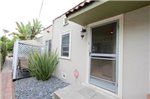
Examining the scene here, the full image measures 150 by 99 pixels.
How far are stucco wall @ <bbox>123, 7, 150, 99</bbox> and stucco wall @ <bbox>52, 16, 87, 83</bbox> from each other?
6.63 ft

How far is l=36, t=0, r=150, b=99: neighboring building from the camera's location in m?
3.16

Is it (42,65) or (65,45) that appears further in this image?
(65,45)

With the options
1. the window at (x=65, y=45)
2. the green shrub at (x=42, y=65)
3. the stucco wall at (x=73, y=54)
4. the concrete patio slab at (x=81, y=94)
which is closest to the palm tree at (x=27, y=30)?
the stucco wall at (x=73, y=54)

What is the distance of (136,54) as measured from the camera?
10.9ft

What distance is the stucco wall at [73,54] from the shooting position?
18.0 ft

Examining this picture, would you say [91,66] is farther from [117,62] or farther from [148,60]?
[148,60]

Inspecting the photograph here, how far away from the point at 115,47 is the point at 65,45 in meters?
3.87

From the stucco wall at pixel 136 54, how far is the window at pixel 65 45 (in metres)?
3.81

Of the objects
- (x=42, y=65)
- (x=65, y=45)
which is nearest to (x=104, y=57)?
(x=65, y=45)

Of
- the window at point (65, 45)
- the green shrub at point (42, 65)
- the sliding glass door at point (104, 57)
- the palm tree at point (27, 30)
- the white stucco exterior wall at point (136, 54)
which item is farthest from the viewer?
the palm tree at point (27, 30)

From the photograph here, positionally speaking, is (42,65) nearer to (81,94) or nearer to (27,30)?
(81,94)

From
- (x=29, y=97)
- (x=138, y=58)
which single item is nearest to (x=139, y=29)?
(x=138, y=58)

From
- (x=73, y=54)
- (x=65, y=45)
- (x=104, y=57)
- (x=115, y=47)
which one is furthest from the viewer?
(x=65, y=45)

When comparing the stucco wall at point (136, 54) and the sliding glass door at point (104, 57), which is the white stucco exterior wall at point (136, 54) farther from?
the sliding glass door at point (104, 57)
